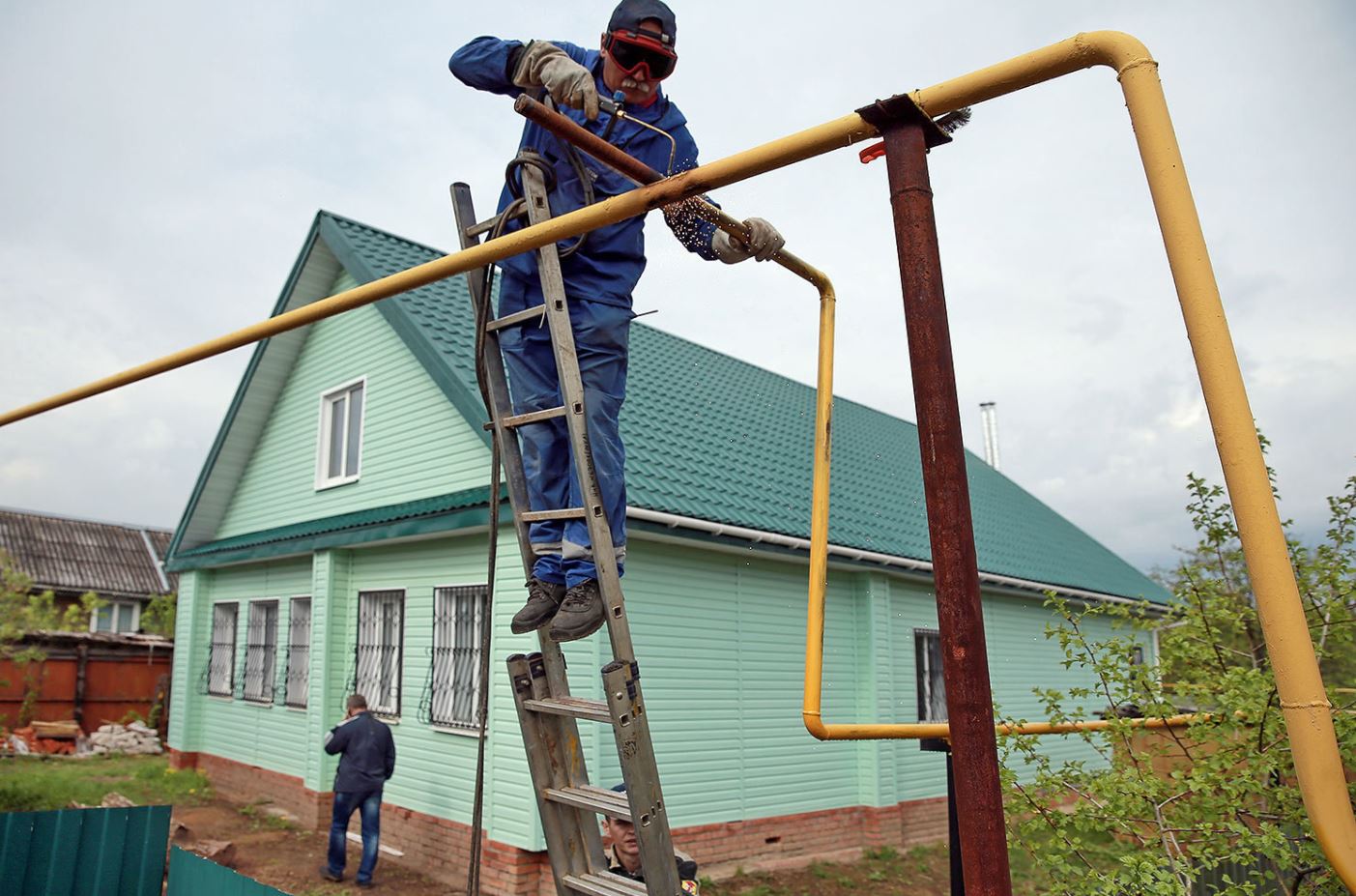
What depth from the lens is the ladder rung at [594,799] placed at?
303cm

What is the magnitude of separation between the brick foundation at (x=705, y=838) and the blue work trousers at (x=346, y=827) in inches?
23.8

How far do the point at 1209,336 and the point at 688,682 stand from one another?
878cm

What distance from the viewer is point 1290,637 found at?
1.63m

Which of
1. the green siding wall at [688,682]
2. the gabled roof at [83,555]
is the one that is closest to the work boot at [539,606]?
the green siding wall at [688,682]

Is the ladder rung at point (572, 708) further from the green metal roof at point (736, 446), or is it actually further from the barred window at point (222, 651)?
the barred window at point (222, 651)

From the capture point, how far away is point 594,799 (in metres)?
3.16

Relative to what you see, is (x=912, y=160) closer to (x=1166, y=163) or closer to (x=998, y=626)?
(x=1166, y=163)

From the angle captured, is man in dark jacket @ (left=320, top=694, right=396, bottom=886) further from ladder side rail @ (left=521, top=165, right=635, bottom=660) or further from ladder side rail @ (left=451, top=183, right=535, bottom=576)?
ladder side rail @ (left=521, top=165, right=635, bottom=660)

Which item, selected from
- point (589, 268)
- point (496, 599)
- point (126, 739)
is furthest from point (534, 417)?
point (126, 739)

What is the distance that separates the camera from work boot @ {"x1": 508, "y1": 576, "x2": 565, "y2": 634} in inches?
131

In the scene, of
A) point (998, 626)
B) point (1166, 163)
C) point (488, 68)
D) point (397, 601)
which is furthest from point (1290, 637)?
point (998, 626)

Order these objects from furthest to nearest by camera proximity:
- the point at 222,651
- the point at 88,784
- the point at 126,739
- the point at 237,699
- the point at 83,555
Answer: the point at 83,555, the point at 126,739, the point at 222,651, the point at 88,784, the point at 237,699

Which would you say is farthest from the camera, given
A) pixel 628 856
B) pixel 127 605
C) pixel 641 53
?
pixel 127 605

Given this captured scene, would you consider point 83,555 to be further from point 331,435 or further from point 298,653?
point 331,435
